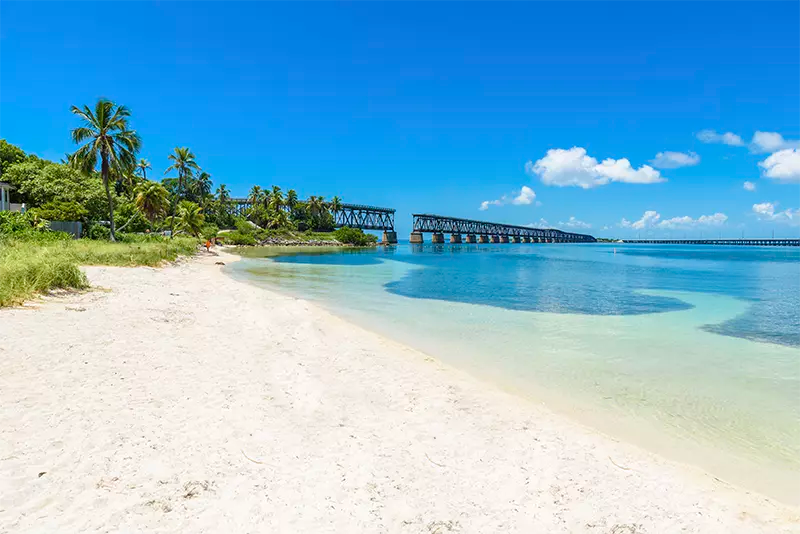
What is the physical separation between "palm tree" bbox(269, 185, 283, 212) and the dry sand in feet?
347

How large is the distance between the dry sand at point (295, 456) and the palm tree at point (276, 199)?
347 ft

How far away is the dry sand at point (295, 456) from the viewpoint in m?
4.18

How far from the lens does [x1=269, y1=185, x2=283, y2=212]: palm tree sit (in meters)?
111

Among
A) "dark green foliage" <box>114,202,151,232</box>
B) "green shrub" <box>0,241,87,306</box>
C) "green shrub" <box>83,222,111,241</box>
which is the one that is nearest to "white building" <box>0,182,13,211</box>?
"green shrub" <box>83,222,111,241</box>

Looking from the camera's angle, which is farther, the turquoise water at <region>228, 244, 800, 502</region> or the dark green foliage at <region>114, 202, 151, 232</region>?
the dark green foliage at <region>114, 202, 151, 232</region>

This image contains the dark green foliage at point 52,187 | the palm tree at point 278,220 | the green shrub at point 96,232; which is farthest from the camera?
the palm tree at point 278,220

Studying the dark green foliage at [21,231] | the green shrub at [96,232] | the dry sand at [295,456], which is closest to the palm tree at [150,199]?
the green shrub at [96,232]

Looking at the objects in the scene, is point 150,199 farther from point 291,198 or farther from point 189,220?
point 291,198

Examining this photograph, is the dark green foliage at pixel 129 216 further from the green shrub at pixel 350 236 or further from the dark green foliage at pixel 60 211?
Answer: the green shrub at pixel 350 236

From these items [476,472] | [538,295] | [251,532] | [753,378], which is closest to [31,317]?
[251,532]

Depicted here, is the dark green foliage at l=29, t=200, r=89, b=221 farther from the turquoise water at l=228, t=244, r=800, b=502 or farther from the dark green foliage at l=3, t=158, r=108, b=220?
the turquoise water at l=228, t=244, r=800, b=502

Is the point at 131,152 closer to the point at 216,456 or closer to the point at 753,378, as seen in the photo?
the point at 216,456

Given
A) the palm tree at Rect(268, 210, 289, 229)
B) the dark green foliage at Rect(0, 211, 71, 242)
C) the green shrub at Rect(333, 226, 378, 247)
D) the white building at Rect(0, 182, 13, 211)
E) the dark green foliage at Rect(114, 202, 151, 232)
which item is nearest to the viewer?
the dark green foliage at Rect(0, 211, 71, 242)

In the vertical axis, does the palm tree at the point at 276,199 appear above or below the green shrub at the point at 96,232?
above
